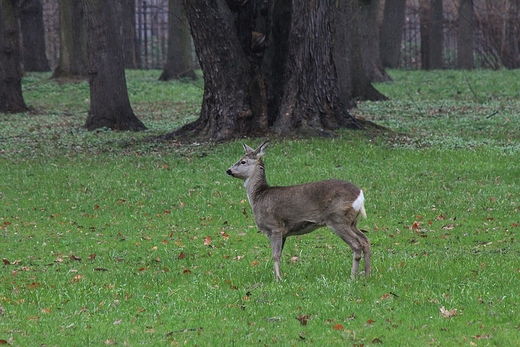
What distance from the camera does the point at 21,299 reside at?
25.9ft

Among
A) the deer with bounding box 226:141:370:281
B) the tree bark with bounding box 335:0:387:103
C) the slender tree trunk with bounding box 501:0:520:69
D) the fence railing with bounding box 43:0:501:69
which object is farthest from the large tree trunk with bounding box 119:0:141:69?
the deer with bounding box 226:141:370:281

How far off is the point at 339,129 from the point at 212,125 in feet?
9.36

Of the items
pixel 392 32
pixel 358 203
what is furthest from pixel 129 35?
pixel 358 203

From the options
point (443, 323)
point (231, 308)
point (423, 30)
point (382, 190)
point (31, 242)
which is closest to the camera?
point (443, 323)

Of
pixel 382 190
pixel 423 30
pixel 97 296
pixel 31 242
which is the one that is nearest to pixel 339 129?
pixel 382 190

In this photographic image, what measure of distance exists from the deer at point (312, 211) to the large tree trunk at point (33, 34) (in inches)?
1133

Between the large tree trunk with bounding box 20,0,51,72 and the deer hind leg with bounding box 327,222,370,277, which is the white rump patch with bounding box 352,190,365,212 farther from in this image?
the large tree trunk with bounding box 20,0,51,72

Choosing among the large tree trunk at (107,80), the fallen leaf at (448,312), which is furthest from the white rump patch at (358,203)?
the large tree trunk at (107,80)

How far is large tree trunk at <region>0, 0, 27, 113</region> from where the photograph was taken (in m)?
26.6

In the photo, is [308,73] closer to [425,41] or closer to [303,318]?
[303,318]

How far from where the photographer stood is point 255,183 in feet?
30.1

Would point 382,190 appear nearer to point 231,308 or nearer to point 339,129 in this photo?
point 339,129

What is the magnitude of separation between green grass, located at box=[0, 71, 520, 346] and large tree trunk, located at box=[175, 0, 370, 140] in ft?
2.99

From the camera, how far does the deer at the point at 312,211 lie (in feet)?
26.8
